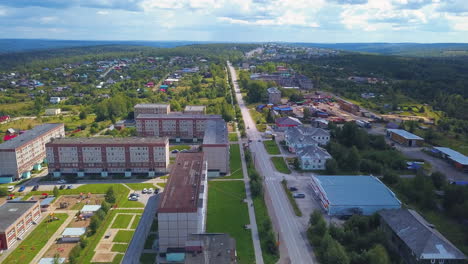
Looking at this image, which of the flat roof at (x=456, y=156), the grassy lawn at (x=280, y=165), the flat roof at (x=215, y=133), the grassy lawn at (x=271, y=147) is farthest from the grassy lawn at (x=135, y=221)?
the flat roof at (x=456, y=156)

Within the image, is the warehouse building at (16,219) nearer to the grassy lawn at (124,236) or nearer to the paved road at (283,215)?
the grassy lawn at (124,236)

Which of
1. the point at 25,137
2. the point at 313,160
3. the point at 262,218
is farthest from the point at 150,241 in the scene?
the point at 25,137

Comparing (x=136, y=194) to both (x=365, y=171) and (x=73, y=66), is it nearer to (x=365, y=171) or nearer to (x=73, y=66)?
(x=365, y=171)

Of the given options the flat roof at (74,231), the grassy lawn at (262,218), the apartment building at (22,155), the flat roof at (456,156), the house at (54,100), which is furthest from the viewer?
the house at (54,100)

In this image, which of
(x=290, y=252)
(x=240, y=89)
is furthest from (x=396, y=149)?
(x=240, y=89)

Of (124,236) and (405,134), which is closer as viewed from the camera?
(124,236)

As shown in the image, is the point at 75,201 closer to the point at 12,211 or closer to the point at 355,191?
the point at 12,211

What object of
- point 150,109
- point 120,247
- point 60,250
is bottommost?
point 60,250
